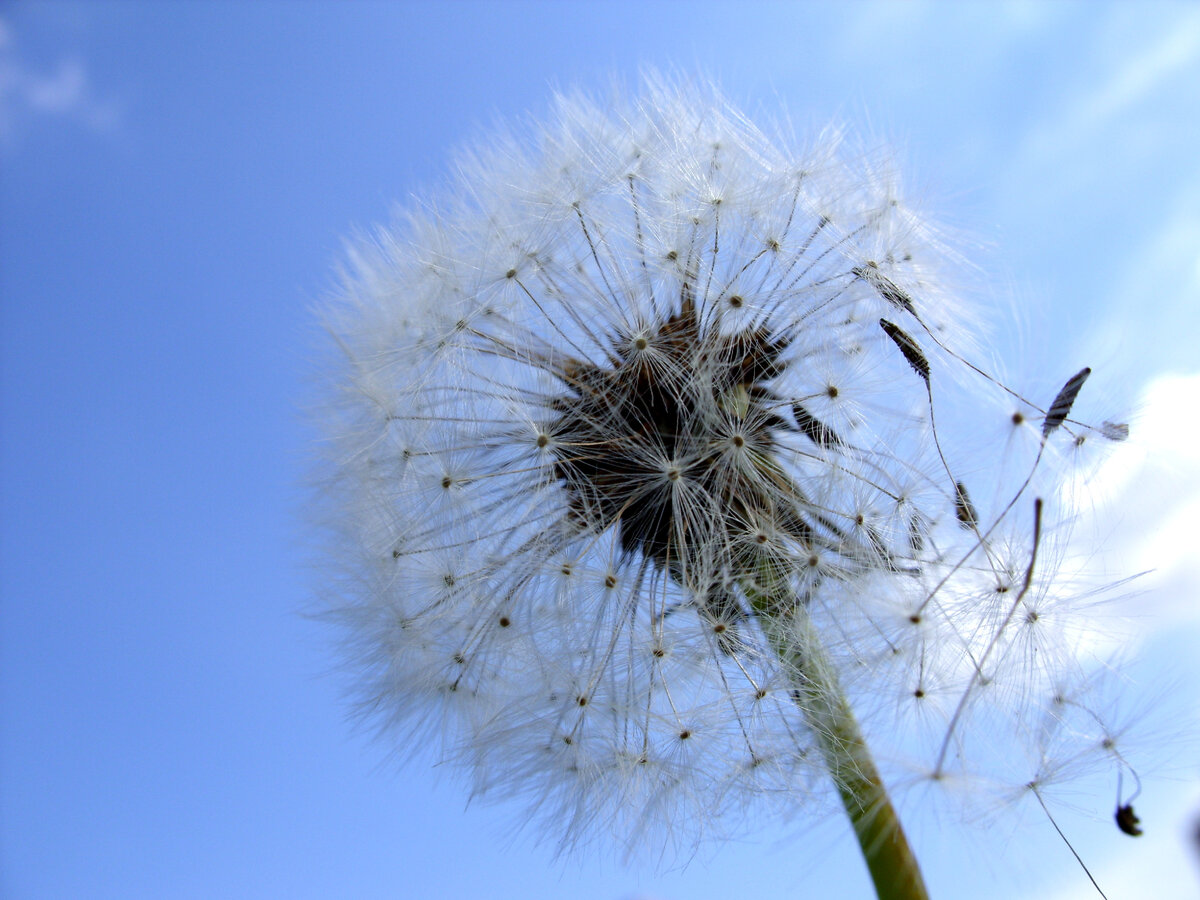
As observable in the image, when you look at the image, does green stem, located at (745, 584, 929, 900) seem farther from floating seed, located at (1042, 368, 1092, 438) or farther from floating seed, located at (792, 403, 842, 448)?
floating seed, located at (1042, 368, 1092, 438)

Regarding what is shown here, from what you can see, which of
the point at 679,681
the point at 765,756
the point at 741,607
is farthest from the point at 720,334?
the point at 765,756

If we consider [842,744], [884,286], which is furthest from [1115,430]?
[842,744]

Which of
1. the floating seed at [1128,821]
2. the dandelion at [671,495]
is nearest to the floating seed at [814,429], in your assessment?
the dandelion at [671,495]

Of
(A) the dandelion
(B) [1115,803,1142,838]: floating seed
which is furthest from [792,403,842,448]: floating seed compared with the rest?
(B) [1115,803,1142,838]: floating seed

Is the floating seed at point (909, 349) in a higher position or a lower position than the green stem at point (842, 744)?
higher

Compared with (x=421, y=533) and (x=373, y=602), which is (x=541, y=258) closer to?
(x=421, y=533)

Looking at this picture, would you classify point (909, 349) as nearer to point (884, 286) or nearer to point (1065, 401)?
point (884, 286)

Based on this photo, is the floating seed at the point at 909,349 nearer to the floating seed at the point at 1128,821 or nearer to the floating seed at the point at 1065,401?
the floating seed at the point at 1065,401
